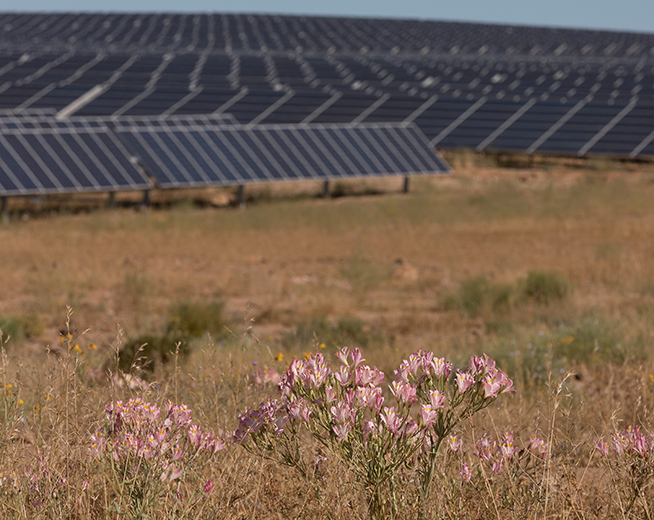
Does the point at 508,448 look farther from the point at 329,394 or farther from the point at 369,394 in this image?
the point at 329,394

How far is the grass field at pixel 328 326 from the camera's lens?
302 centimetres

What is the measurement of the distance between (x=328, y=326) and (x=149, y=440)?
6.48 metres

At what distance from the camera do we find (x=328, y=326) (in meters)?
9.23

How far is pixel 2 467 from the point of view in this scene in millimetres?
3055

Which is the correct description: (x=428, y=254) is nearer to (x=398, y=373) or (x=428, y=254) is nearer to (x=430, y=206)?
(x=430, y=206)

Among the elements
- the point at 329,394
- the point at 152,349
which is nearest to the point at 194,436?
the point at 329,394

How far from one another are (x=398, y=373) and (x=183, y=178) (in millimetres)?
19187

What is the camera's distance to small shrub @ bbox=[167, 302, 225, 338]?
9212 millimetres

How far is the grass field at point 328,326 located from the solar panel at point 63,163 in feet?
2.63

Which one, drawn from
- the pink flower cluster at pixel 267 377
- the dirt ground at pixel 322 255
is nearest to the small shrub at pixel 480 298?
the dirt ground at pixel 322 255

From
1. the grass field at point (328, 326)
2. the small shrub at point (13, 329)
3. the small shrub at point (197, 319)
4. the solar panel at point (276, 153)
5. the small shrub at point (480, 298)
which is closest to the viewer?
the grass field at point (328, 326)

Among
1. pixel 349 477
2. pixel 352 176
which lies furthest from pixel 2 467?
pixel 352 176

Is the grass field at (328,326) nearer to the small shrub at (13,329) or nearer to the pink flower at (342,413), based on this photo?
the small shrub at (13,329)

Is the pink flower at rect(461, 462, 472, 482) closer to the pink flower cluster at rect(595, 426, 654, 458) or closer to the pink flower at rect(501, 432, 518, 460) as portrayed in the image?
the pink flower at rect(501, 432, 518, 460)
